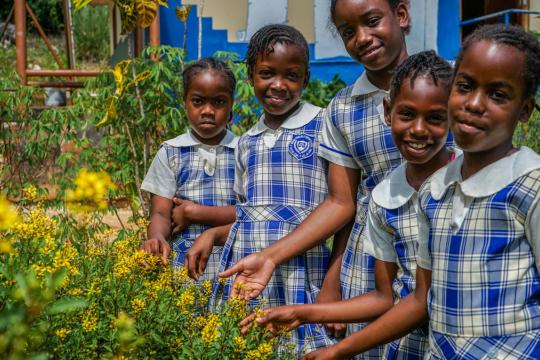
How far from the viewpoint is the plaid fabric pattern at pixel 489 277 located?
60.8 inches

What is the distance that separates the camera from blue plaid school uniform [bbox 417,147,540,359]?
1.54m

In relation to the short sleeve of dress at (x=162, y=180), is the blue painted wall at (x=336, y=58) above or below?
above

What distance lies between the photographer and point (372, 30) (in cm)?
216

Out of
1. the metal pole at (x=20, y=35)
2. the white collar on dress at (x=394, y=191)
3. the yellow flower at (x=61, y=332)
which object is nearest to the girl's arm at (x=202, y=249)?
the white collar on dress at (x=394, y=191)

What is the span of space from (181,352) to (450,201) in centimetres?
77

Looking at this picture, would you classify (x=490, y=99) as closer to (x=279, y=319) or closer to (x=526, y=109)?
(x=526, y=109)

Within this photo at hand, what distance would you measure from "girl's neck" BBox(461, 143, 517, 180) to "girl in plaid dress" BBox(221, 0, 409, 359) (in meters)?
0.51

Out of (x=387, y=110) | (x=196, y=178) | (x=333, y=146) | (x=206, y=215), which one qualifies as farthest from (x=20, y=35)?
(x=387, y=110)

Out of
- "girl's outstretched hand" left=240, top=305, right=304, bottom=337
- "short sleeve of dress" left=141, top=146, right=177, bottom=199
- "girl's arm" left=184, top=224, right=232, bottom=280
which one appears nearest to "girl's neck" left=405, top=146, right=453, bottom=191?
"girl's outstretched hand" left=240, top=305, right=304, bottom=337

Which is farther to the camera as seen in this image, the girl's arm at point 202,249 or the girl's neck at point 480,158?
the girl's arm at point 202,249

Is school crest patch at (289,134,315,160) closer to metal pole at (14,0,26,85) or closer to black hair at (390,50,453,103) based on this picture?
black hair at (390,50,453,103)

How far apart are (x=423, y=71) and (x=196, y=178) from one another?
3.89 ft

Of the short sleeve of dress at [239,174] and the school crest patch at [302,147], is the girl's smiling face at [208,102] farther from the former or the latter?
the school crest patch at [302,147]

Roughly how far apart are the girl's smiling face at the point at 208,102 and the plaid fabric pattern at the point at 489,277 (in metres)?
1.30
